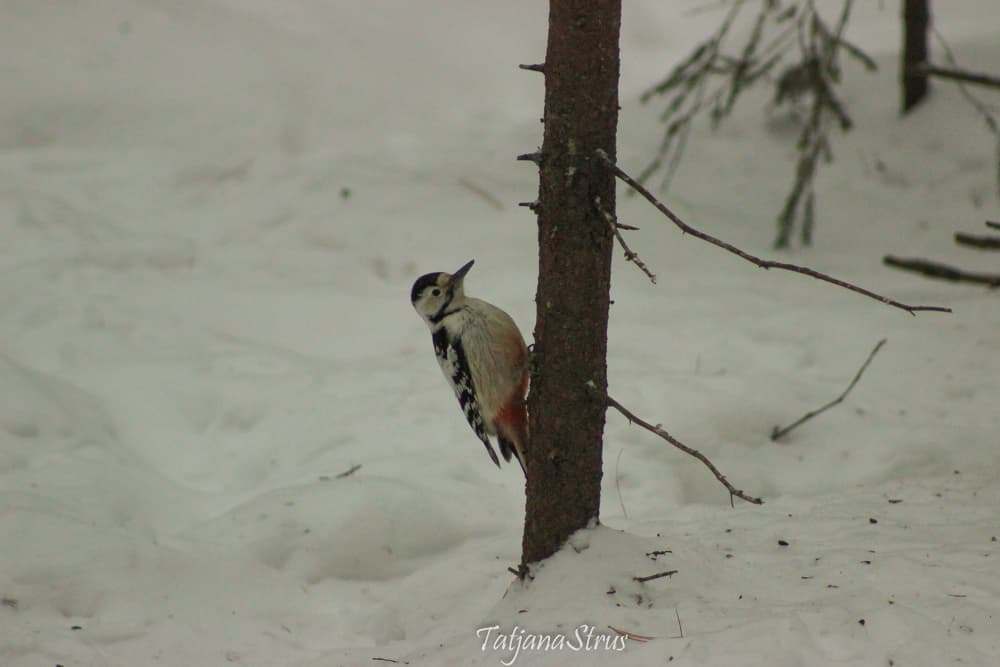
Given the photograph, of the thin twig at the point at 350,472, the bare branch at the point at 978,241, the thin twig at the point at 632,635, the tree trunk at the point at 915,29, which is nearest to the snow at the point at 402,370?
the thin twig at the point at 632,635

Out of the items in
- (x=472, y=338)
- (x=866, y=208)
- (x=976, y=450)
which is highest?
(x=866, y=208)

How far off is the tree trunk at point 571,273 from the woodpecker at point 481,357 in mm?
965

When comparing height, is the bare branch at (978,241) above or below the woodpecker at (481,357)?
above

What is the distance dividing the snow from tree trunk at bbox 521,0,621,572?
180mm

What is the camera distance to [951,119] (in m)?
7.61

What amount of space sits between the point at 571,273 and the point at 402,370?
9.29 feet

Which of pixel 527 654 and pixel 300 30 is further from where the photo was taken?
pixel 300 30

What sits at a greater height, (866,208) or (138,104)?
(138,104)

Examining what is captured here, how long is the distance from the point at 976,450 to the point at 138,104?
686 centimetres

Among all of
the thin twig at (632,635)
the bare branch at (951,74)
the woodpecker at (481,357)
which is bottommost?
the thin twig at (632,635)

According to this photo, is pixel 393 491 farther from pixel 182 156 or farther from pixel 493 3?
pixel 493 3

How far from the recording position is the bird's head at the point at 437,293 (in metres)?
4.31

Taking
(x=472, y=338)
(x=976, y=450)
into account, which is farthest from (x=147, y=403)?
(x=976, y=450)

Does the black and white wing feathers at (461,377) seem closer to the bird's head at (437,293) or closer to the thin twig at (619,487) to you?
the bird's head at (437,293)
